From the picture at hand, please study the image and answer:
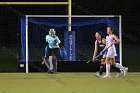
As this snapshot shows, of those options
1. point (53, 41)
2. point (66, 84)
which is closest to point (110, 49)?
point (53, 41)

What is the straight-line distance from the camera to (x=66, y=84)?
14.9 metres

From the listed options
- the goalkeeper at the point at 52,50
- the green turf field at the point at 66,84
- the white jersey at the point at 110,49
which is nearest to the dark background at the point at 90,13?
the goalkeeper at the point at 52,50

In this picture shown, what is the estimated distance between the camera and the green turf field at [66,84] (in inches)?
524

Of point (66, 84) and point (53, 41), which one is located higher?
point (53, 41)

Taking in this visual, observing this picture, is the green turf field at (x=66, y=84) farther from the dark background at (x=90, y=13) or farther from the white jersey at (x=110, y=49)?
the dark background at (x=90, y=13)

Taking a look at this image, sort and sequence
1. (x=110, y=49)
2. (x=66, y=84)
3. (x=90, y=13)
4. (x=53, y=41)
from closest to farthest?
(x=66, y=84) < (x=110, y=49) < (x=53, y=41) < (x=90, y=13)

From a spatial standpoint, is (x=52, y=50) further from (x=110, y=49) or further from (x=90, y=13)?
(x=90, y=13)

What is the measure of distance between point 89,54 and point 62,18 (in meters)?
1.84

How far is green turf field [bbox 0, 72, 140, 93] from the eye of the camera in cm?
1330

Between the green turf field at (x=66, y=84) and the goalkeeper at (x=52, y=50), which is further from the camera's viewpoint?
the goalkeeper at (x=52, y=50)

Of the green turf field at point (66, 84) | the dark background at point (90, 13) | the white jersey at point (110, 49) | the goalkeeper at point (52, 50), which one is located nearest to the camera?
the green turf field at point (66, 84)

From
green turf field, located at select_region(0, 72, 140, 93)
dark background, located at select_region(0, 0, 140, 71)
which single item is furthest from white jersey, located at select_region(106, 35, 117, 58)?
dark background, located at select_region(0, 0, 140, 71)

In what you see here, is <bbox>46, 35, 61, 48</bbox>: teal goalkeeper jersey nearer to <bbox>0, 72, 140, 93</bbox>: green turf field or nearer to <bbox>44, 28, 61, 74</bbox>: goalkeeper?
<bbox>44, 28, 61, 74</bbox>: goalkeeper

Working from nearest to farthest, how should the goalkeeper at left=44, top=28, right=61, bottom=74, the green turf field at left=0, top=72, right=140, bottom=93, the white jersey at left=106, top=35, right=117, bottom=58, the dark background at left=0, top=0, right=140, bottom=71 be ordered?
the green turf field at left=0, top=72, right=140, bottom=93 < the white jersey at left=106, top=35, right=117, bottom=58 < the goalkeeper at left=44, top=28, right=61, bottom=74 < the dark background at left=0, top=0, right=140, bottom=71
